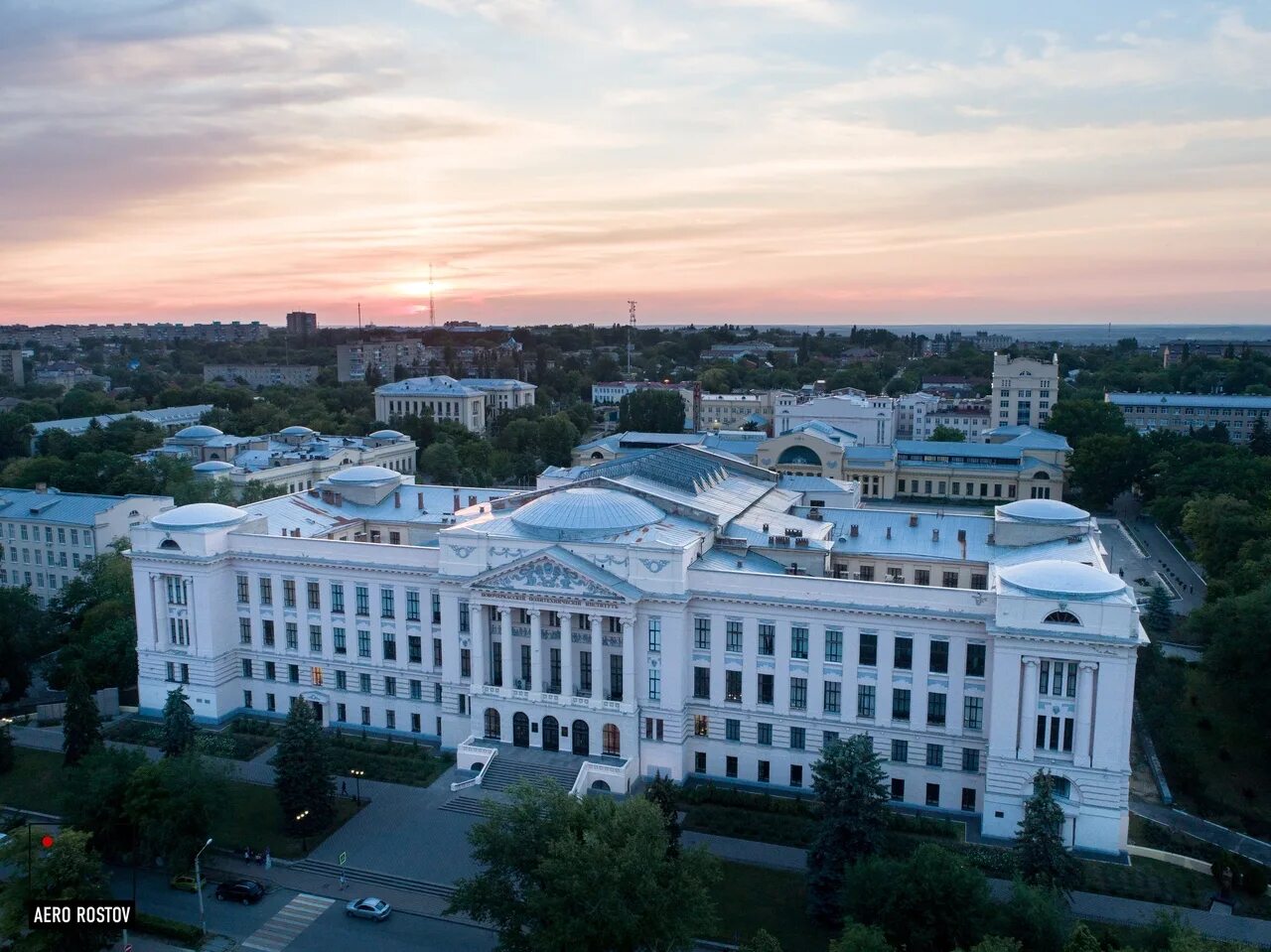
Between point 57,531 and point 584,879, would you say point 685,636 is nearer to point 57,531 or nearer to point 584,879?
point 584,879

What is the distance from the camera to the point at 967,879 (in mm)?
30781

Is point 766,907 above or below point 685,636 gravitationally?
below

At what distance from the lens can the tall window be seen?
148 ft

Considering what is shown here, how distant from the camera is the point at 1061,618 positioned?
40406mm

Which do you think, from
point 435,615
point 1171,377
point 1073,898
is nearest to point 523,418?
point 435,615

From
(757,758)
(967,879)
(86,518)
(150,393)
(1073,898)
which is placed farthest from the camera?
(150,393)

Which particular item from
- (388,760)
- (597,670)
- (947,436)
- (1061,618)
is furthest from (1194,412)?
(388,760)

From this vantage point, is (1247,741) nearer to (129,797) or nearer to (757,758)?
(757,758)

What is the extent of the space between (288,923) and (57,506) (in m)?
53.1

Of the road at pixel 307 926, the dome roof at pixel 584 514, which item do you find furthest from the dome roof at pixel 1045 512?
the road at pixel 307 926

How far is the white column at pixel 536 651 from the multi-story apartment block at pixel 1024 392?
112 metres

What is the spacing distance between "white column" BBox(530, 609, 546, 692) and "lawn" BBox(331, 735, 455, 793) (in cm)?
632

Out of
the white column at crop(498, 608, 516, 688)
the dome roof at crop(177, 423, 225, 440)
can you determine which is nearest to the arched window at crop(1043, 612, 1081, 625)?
the white column at crop(498, 608, 516, 688)

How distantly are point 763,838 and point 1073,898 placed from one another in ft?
40.2
